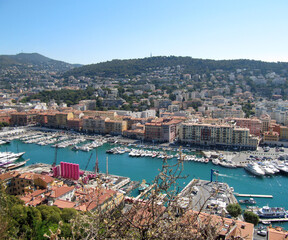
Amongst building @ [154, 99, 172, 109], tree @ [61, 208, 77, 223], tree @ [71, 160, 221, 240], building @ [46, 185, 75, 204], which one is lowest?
building @ [46, 185, 75, 204]

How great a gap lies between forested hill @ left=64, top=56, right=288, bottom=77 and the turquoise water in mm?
35754

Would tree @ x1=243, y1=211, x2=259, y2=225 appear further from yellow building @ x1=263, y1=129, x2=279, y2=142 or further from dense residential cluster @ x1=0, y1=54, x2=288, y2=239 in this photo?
yellow building @ x1=263, y1=129, x2=279, y2=142

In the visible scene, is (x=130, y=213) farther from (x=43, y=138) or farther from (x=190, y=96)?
(x=190, y=96)

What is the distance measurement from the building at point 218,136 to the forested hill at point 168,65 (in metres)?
33.3

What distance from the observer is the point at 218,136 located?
14.9 meters

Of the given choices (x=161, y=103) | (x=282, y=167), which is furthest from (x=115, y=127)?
(x=282, y=167)

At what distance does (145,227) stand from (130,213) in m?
0.16

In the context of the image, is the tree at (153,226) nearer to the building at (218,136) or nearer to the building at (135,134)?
the building at (218,136)

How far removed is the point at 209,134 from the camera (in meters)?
15.1

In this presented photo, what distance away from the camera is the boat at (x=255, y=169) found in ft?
34.4

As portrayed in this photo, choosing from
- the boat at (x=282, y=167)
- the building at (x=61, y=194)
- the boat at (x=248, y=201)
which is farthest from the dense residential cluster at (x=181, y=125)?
the building at (x=61, y=194)

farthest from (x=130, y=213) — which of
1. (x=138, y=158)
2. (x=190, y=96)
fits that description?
(x=190, y=96)

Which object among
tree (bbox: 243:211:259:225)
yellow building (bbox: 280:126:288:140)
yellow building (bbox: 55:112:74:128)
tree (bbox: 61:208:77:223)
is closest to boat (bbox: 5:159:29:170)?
tree (bbox: 61:208:77:223)

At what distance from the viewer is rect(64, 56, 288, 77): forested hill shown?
1875 inches
